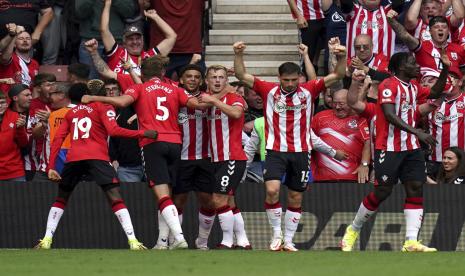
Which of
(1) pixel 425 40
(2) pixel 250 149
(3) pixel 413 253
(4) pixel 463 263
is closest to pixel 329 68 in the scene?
(1) pixel 425 40

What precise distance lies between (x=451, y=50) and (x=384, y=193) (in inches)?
171

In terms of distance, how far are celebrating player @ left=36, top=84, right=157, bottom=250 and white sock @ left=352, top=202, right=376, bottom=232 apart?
2388 millimetres

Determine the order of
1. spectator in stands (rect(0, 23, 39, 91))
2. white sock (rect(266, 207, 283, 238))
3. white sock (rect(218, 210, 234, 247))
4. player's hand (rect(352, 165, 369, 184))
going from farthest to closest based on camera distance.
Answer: spectator in stands (rect(0, 23, 39, 91)) < player's hand (rect(352, 165, 369, 184)) < white sock (rect(218, 210, 234, 247)) < white sock (rect(266, 207, 283, 238))

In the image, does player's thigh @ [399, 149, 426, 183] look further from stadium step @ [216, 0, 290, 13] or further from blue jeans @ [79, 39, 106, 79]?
stadium step @ [216, 0, 290, 13]

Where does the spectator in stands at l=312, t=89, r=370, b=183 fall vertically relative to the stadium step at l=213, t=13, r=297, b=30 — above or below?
below

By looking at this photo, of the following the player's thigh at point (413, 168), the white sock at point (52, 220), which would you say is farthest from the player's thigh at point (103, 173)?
the player's thigh at point (413, 168)

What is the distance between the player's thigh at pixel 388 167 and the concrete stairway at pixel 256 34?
5199mm

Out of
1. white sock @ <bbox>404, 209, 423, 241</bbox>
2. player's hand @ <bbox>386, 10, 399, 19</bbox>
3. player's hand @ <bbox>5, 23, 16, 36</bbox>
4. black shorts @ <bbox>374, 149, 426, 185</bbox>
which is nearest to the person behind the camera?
white sock @ <bbox>404, 209, 423, 241</bbox>

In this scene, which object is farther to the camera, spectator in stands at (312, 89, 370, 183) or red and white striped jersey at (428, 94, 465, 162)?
red and white striped jersey at (428, 94, 465, 162)

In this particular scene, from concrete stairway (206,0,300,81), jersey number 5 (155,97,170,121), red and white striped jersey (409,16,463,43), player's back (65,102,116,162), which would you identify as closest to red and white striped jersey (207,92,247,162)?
jersey number 5 (155,97,170,121)

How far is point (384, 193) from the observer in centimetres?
1549

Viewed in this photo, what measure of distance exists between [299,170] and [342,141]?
189 centimetres

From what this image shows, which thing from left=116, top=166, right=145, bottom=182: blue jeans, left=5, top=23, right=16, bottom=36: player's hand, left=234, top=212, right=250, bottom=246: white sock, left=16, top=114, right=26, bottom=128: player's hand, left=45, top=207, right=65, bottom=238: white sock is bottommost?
left=234, top=212, right=250, bottom=246: white sock

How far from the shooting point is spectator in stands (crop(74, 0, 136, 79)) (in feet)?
64.0
